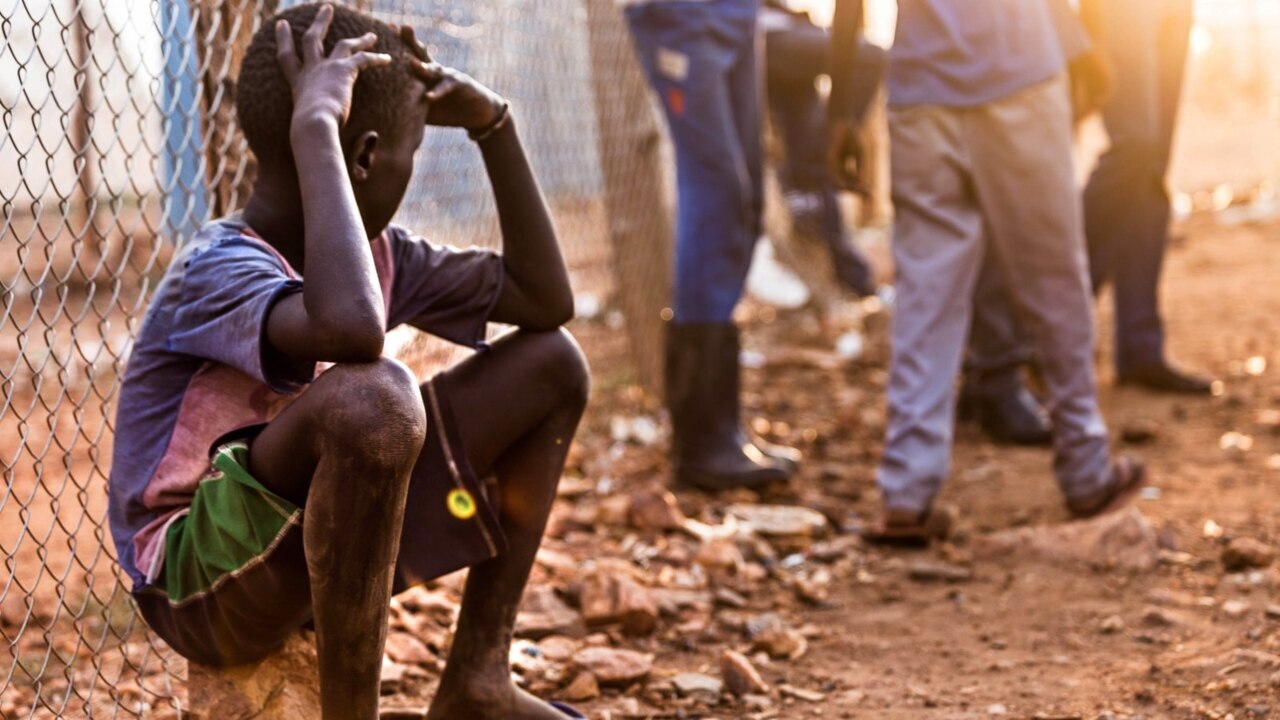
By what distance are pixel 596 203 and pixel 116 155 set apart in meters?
2.26

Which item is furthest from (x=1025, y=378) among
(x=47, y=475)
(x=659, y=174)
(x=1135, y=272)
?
(x=47, y=475)

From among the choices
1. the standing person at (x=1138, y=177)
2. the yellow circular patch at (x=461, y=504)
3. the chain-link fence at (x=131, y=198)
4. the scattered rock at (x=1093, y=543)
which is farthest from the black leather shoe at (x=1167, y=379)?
the yellow circular patch at (x=461, y=504)

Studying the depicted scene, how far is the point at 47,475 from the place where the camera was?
4.81 meters

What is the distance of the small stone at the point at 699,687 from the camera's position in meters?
2.85

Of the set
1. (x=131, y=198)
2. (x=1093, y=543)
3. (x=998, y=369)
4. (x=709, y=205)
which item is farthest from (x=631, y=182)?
(x=131, y=198)

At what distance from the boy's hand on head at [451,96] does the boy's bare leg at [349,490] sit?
0.61 meters

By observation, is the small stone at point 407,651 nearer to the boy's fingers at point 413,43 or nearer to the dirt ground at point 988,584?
the dirt ground at point 988,584

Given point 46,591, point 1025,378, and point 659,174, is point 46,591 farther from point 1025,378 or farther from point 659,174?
point 1025,378

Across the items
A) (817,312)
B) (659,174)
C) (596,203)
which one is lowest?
(817,312)

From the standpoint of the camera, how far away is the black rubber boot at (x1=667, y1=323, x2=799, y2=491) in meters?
4.22

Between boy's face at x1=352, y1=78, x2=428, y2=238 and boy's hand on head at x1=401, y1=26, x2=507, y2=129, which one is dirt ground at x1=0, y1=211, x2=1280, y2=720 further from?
boy's hand on head at x1=401, y1=26, x2=507, y2=129

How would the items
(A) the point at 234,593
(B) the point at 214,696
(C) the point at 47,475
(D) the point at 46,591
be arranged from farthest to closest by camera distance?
(C) the point at 47,475 < (D) the point at 46,591 < (B) the point at 214,696 < (A) the point at 234,593

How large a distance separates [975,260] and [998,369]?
3.68ft

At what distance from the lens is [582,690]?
284 centimetres
